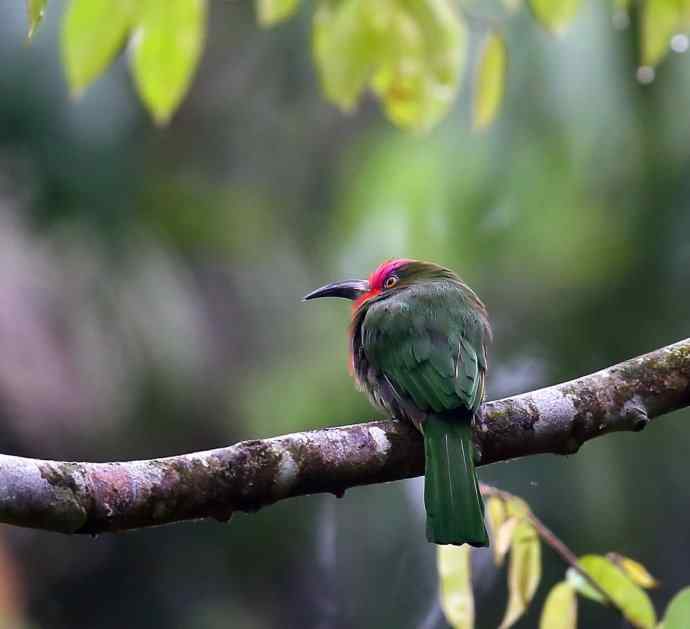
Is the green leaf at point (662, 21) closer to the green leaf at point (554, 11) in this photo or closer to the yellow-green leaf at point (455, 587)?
the green leaf at point (554, 11)

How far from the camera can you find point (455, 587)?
2.50 metres

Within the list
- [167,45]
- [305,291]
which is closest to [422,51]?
[167,45]

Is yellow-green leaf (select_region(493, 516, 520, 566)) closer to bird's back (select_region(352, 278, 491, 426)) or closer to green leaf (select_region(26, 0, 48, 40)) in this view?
bird's back (select_region(352, 278, 491, 426))

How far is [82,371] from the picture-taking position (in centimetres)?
570

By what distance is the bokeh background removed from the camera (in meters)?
5.87

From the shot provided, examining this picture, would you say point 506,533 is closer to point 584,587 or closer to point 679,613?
point 584,587

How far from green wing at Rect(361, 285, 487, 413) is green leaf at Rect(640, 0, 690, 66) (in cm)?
94

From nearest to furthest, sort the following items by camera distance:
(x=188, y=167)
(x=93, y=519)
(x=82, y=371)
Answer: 1. (x=93, y=519)
2. (x=82, y=371)
3. (x=188, y=167)

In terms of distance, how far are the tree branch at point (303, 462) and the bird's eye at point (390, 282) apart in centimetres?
103

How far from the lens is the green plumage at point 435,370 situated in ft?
8.13

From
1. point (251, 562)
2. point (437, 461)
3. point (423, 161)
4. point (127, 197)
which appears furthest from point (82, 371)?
point (437, 461)

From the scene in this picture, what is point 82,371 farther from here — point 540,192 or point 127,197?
point 540,192

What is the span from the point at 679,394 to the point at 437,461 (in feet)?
1.83

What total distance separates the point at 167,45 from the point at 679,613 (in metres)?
1.31
